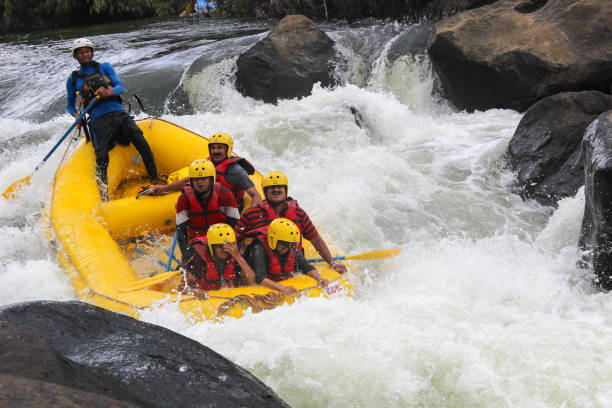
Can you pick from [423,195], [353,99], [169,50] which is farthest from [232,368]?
[169,50]

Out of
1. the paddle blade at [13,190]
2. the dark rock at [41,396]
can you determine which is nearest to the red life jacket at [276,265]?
the dark rock at [41,396]

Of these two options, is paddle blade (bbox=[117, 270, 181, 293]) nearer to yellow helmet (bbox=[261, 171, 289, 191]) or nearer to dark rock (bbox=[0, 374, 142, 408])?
yellow helmet (bbox=[261, 171, 289, 191])

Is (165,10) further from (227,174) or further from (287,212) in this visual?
(287,212)

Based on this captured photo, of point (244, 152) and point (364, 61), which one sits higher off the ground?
point (364, 61)

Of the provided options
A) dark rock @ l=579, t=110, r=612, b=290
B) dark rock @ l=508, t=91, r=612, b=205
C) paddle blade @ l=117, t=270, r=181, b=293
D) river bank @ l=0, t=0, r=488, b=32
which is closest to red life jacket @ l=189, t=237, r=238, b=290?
paddle blade @ l=117, t=270, r=181, b=293

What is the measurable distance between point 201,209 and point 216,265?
59 centimetres

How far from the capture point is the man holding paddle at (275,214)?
4.00 metres

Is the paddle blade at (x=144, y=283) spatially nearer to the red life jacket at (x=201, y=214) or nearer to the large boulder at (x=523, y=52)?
the red life jacket at (x=201, y=214)

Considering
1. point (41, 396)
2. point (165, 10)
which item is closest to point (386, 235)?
point (41, 396)

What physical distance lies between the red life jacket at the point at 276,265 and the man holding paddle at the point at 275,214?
178 millimetres

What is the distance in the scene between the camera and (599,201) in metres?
3.87

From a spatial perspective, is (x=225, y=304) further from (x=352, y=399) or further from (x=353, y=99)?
(x=353, y=99)

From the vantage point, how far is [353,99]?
8359 mm

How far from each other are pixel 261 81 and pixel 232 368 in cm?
736
